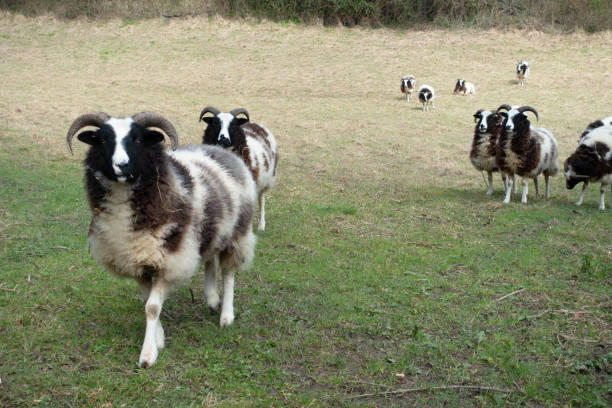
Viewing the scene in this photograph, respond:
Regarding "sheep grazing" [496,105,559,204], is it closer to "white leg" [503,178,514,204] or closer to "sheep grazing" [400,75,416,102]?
"white leg" [503,178,514,204]

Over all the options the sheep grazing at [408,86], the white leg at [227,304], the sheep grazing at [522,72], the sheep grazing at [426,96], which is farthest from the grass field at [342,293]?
the sheep grazing at [522,72]

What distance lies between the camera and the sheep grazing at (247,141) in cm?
844

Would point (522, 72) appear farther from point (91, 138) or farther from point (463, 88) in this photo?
point (91, 138)

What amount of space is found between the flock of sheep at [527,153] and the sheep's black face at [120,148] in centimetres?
858

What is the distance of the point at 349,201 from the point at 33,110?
517 inches

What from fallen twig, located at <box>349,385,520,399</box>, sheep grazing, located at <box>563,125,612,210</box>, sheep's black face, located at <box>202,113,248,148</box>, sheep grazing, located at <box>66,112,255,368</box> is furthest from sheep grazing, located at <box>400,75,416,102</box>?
fallen twig, located at <box>349,385,520,399</box>

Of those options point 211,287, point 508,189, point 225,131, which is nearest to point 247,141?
point 225,131

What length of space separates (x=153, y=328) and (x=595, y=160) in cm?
950

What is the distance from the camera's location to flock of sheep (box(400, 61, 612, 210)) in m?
11.0

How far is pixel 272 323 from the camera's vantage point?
5.56 meters

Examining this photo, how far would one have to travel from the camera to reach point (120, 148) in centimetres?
461

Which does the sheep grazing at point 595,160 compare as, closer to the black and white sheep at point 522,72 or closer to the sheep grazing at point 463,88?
the sheep grazing at point 463,88

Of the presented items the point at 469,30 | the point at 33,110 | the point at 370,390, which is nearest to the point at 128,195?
the point at 370,390

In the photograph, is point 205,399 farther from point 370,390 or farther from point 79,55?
point 79,55
